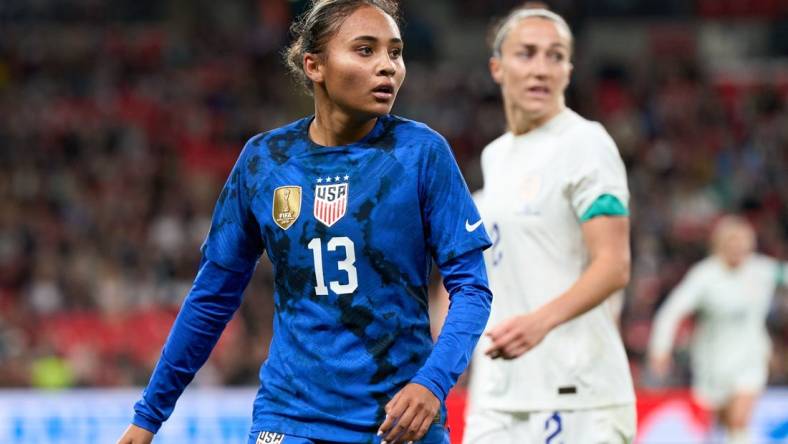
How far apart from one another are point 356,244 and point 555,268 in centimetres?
137

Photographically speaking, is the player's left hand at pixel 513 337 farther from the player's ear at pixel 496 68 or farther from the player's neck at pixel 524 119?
the player's ear at pixel 496 68

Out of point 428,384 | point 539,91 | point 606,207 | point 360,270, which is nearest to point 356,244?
point 360,270

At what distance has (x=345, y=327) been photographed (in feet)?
10.8

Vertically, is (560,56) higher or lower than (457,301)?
higher

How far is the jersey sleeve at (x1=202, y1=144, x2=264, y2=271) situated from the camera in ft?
11.5

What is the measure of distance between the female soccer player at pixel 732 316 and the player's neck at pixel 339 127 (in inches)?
277

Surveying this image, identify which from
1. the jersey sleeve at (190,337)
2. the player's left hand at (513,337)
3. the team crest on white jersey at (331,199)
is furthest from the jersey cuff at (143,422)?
the player's left hand at (513,337)

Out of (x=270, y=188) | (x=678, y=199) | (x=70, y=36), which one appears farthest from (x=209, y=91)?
(x=270, y=188)

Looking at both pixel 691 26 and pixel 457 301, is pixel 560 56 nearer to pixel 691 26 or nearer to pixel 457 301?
pixel 457 301

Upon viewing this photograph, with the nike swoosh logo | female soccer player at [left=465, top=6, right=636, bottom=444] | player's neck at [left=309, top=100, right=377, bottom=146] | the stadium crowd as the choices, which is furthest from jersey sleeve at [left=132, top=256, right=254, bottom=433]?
the stadium crowd

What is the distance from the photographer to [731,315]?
33.7ft

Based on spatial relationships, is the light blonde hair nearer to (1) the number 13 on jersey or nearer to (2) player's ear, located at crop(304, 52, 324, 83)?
(2) player's ear, located at crop(304, 52, 324, 83)

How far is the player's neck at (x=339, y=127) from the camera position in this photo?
340cm

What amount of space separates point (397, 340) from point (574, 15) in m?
15.9
